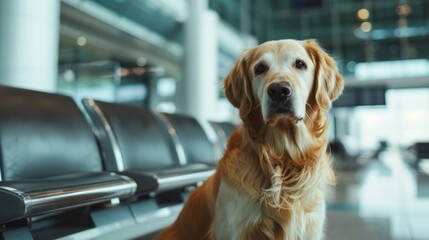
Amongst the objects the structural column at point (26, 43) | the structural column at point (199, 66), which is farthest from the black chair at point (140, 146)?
the structural column at point (199, 66)

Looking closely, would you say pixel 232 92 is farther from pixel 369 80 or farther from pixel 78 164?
pixel 369 80

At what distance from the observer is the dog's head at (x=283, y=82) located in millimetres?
1465

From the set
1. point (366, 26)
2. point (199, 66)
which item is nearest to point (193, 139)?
point (199, 66)

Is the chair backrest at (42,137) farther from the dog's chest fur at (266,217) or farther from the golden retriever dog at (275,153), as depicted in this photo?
the dog's chest fur at (266,217)

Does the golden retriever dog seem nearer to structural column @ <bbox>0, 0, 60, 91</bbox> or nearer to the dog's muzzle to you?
the dog's muzzle

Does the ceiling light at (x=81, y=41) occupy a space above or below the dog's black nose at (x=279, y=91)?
above

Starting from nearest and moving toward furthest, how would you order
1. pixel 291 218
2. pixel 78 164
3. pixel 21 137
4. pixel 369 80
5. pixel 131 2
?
pixel 291 218 < pixel 21 137 < pixel 78 164 < pixel 131 2 < pixel 369 80

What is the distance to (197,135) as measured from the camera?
4.25m

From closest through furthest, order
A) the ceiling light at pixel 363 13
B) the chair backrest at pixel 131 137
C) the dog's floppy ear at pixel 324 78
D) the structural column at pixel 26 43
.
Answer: the dog's floppy ear at pixel 324 78
the chair backrest at pixel 131 137
the structural column at pixel 26 43
the ceiling light at pixel 363 13

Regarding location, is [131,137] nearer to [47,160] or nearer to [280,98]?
[47,160]

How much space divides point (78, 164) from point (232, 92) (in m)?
1.26

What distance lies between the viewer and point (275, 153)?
1.58m

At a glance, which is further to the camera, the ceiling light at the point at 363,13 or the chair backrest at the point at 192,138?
the ceiling light at the point at 363,13

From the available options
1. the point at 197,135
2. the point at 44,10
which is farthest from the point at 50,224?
the point at 44,10
